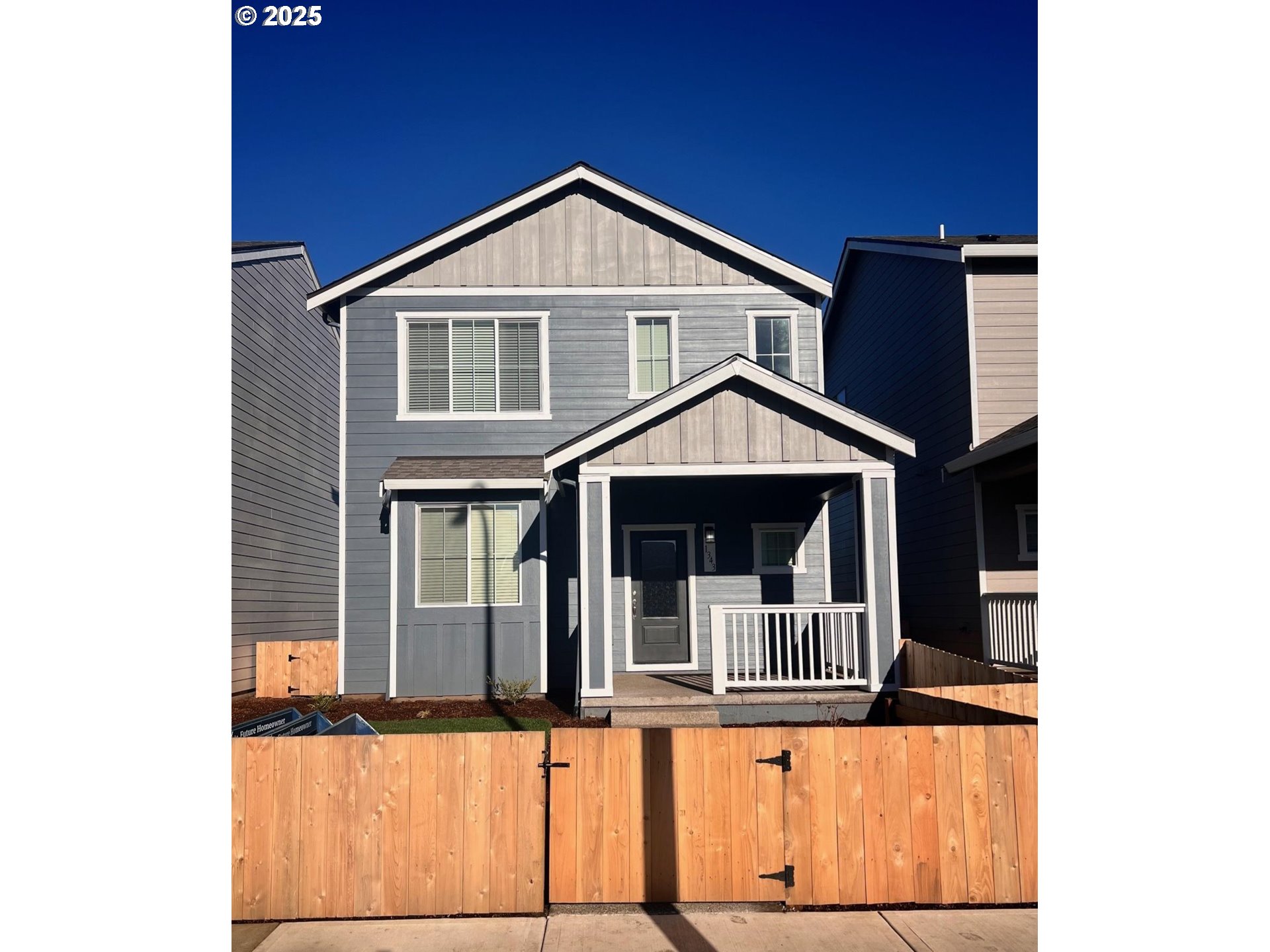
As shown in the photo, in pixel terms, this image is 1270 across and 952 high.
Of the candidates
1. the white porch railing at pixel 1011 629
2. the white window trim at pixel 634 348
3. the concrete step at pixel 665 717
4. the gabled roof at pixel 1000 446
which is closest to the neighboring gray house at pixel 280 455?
the white window trim at pixel 634 348

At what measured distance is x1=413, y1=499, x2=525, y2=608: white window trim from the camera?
510 inches

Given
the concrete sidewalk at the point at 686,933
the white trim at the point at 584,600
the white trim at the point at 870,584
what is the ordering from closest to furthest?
the concrete sidewalk at the point at 686,933 → the white trim at the point at 584,600 → the white trim at the point at 870,584

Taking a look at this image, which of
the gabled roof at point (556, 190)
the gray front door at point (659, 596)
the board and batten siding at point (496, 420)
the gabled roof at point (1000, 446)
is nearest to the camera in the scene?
the gabled roof at point (1000, 446)

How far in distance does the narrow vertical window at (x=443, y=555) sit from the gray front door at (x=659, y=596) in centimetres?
242

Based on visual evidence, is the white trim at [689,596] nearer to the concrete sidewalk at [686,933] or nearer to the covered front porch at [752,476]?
the covered front porch at [752,476]

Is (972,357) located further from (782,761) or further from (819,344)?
(782,761)

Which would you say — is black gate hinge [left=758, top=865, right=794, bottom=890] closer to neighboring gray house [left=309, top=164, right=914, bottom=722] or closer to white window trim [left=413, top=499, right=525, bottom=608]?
neighboring gray house [left=309, top=164, right=914, bottom=722]

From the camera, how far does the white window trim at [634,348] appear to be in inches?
544

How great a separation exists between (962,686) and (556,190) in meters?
9.07

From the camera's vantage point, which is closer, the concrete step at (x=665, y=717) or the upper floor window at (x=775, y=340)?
the concrete step at (x=665, y=717)

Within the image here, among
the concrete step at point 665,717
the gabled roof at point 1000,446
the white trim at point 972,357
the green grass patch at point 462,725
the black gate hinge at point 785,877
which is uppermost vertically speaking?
the white trim at point 972,357
